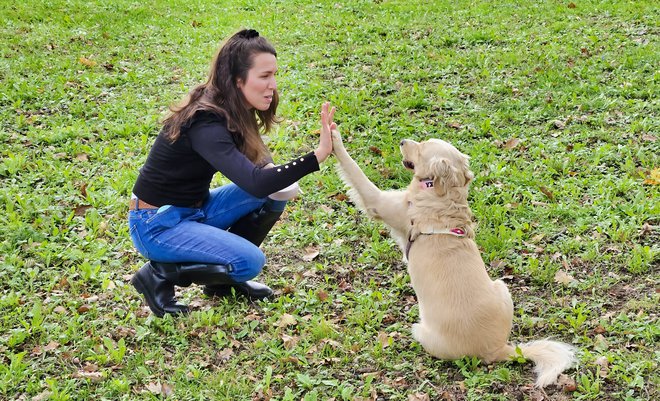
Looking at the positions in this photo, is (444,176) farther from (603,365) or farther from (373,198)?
(603,365)

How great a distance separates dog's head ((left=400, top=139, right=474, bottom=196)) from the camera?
419cm

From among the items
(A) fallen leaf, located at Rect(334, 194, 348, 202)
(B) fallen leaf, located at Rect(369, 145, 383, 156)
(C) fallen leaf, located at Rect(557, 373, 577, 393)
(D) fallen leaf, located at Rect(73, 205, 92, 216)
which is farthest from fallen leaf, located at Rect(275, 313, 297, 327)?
(B) fallen leaf, located at Rect(369, 145, 383, 156)

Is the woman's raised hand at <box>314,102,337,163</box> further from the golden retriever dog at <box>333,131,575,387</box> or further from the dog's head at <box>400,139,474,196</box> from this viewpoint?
the dog's head at <box>400,139,474,196</box>

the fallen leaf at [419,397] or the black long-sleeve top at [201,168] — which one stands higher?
the black long-sleeve top at [201,168]

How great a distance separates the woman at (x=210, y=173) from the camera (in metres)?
3.95

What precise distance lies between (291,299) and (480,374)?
5.04 ft

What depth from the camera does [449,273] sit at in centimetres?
388

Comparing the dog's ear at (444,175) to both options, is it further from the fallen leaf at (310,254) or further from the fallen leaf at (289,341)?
the fallen leaf at (310,254)

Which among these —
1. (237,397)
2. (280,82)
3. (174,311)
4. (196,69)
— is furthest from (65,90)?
(237,397)

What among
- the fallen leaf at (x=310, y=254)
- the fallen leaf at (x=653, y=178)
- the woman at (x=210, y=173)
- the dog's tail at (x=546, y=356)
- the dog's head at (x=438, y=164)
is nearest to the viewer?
the dog's tail at (x=546, y=356)

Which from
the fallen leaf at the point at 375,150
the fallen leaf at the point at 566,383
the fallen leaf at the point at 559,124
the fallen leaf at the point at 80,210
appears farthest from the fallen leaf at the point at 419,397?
the fallen leaf at the point at 559,124

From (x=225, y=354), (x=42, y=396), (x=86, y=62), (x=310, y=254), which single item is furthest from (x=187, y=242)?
(x=86, y=62)

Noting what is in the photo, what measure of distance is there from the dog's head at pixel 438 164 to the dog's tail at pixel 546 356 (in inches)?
41.3

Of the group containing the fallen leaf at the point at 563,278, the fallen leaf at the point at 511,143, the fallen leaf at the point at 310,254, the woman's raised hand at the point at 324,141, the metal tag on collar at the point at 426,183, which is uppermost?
the woman's raised hand at the point at 324,141
